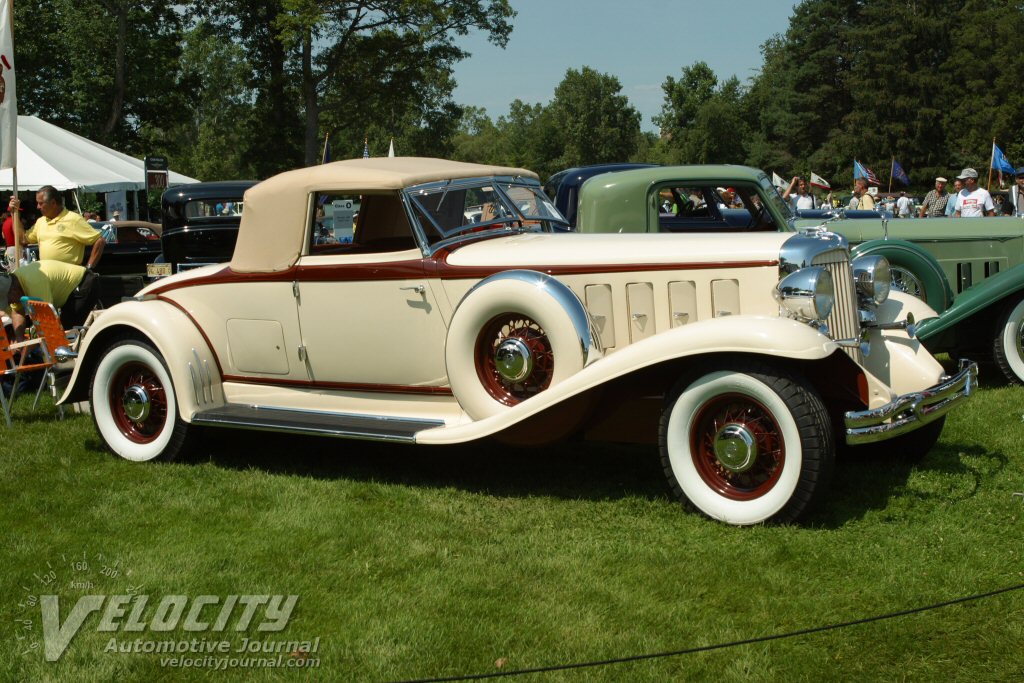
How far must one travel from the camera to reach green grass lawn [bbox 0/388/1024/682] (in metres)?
3.37

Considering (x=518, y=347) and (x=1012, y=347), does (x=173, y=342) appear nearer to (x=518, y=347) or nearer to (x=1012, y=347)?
(x=518, y=347)

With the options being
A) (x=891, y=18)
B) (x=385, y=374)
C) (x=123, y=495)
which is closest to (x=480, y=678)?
(x=385, y=374)

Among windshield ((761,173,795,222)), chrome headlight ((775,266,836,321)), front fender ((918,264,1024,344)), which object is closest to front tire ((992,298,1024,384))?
front fender ((918,264,1024,344))

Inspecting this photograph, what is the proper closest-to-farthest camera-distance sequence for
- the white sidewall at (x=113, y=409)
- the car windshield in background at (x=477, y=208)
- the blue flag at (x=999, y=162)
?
the car windshield in background at (x=477, y=208), the white sidewall at (x=113, y=409), the blue flag at (x=999, y=162)

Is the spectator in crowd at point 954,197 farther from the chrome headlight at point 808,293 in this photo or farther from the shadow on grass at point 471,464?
the chrome headlight at point 808,293

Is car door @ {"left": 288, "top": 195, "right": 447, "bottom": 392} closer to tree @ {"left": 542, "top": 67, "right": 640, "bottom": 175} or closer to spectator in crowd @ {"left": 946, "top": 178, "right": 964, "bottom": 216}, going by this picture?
spectator in crowd @ {"left": 946, "top": 178, "right": 964, "bottom": 216}

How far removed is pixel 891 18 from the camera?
6316cm

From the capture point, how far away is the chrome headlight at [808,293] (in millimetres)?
4422

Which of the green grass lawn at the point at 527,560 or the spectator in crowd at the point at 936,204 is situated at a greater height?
the spectator in crowd at the point at 936,204

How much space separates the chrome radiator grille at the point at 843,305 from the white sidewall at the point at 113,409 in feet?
12.6

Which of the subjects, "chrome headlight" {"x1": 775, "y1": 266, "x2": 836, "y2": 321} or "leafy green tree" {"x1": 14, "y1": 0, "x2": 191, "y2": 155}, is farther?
"leafy green tree" {"x1": 14, "y1": 0, "x2": 191, "y2": 155}

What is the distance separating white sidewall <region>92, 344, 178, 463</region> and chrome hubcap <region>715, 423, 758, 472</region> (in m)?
3.34

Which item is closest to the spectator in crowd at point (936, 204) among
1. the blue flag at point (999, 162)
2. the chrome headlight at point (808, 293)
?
the blue flag at point (999, 162)

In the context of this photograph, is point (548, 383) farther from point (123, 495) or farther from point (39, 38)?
point (39, 38)
